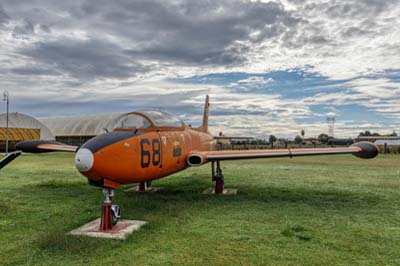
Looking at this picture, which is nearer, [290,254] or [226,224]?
[290,254]

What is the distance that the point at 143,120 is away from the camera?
317 inches

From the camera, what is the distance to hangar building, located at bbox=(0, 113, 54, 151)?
1544 inches

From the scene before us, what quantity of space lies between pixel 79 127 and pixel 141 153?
47.1m

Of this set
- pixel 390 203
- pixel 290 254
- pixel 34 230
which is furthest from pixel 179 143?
pixel 390 203

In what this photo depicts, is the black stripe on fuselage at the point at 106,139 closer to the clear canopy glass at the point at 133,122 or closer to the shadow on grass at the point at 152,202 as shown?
the clear canopy glass at the point at 133,122

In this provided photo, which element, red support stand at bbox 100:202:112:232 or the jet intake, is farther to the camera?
the jet intake

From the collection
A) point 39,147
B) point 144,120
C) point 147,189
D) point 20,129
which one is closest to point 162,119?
point 144,120

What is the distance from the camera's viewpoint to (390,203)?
30.7ft

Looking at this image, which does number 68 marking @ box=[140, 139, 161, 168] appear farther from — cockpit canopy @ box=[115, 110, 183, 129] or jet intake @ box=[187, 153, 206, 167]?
jet intake @ box=[187, 153, 206, 167]

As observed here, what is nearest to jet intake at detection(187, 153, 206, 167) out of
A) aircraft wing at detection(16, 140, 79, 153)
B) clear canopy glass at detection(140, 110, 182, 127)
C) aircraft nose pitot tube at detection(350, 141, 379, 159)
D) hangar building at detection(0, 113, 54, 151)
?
clear canopy glass at detection(140, 110, 182, 127)

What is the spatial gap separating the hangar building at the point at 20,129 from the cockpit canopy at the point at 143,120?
120 ft

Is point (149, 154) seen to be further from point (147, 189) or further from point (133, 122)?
point (147, 189)

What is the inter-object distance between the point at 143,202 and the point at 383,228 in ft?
20.0

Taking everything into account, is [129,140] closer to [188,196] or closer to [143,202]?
[143,202]
